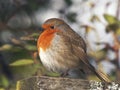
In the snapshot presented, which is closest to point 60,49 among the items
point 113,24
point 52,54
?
point 52,54

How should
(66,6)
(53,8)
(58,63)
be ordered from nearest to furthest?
1. (58,63)
2. (66,6)
3. (53,8)

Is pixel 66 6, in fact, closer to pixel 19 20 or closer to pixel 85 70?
pixel 19 20

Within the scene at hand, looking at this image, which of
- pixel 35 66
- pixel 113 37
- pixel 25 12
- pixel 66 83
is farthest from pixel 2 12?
pixel 66 83

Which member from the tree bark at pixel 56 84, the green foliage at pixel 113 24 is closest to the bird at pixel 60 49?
the green foliage at pixel 113 24

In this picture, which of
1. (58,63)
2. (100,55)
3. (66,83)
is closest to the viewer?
(66,83)

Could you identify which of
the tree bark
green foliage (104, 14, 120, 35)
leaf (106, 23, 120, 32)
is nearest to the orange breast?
green foliage (104, 14, 120, 35)

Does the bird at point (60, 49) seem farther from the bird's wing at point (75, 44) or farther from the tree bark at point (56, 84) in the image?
the tree bark at point (56, 84)

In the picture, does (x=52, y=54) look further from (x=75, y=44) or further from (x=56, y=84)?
(x=56, y=84)
